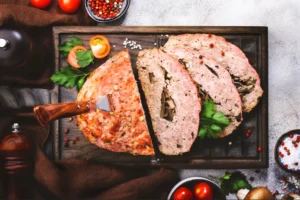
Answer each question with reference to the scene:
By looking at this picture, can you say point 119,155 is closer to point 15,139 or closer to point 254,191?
point 15,139

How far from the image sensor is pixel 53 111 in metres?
3.20

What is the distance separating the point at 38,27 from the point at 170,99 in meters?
1.27

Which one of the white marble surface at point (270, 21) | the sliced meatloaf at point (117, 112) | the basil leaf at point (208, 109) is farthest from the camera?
the white marble surface at point (270, 21)

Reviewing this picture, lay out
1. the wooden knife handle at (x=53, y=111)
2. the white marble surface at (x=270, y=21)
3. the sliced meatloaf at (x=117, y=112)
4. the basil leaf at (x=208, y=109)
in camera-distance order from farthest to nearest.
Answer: the white marble surface at (x=270, y=21), the basil leaf at (x=208, y=109), the sliced meatloaf at (x=117, y=112), the wooden knife handle at (x=53, y=111)

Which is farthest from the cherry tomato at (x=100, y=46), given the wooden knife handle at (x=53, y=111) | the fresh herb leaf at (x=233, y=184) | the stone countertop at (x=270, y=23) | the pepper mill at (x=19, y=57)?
the fresh herb leaf at (x=233, y=184)

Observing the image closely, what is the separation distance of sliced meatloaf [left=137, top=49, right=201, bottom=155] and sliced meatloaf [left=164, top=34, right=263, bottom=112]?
19 centimetres

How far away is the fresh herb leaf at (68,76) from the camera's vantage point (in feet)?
12.0

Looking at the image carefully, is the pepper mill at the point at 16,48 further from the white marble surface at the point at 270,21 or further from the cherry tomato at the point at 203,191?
the cherry tomato at the point at 203,191

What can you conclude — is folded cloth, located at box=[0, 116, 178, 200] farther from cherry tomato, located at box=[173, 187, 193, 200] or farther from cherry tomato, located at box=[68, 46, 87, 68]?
cherry tomato, located at box=[68, 46, 87, 68]

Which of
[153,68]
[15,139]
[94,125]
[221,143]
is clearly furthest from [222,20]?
[15,139]

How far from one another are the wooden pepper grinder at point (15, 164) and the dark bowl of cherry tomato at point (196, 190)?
1209 millimetres

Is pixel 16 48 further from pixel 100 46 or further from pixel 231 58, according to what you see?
pixel 231 58

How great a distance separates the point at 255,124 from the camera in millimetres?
3760

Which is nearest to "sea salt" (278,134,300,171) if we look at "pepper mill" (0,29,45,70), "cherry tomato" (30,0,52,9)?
"pepper mill" (0,29,45,70)
